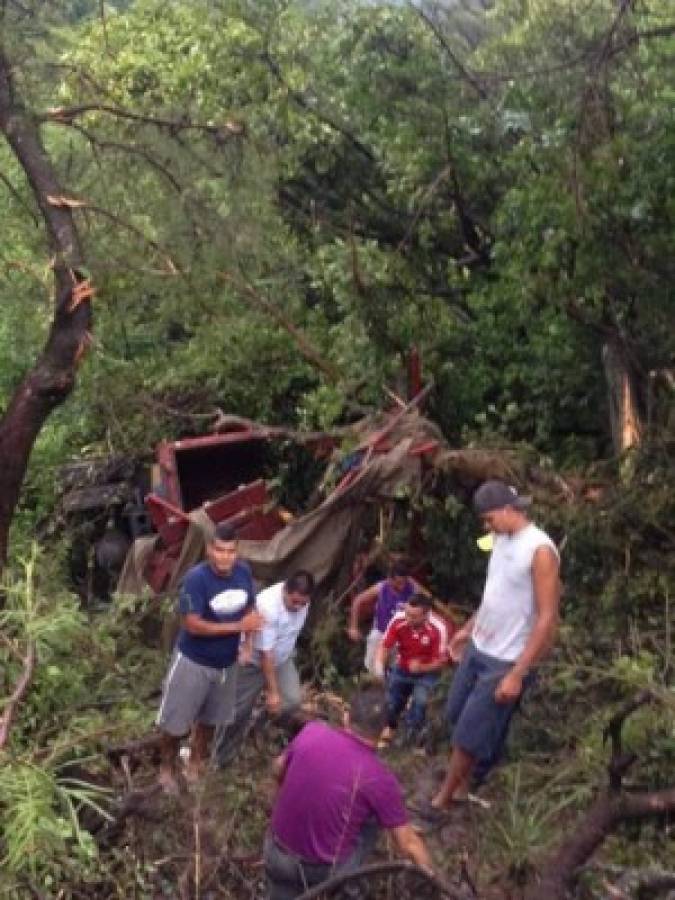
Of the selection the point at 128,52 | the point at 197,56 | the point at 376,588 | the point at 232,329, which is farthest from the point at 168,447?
the point at 128,52

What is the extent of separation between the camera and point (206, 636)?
572cm

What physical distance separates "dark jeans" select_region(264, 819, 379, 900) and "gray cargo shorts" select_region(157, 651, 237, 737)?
157cm

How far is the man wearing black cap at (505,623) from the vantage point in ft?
16.1

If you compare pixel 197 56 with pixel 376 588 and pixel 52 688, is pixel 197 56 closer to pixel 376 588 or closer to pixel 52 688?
pixel 376 588

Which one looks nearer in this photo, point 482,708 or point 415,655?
point 482,708

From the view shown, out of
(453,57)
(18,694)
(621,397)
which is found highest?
(453,57)

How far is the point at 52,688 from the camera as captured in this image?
5504 mm

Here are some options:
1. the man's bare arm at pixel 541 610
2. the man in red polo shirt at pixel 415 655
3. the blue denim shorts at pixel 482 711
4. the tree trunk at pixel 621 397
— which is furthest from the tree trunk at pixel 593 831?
the tree trunk at pixel 621 397

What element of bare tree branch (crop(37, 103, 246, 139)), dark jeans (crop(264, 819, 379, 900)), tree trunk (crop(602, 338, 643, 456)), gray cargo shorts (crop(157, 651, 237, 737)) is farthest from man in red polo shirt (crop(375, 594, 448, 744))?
bare tree branch (crop(37, 103, 246, 139))

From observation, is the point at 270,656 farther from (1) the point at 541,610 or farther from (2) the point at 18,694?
(1) the point at 541,610

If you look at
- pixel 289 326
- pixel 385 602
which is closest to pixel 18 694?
pixel 385 602

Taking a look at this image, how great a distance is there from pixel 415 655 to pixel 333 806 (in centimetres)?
238

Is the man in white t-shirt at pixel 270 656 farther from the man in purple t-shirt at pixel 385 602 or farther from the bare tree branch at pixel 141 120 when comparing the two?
the bare tree branch at pixel 141 120

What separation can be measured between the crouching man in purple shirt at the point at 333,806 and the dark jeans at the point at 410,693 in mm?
2201
